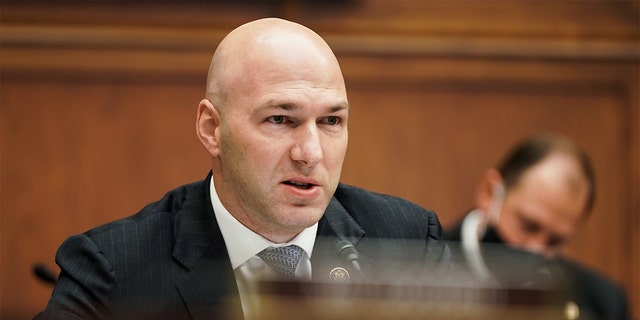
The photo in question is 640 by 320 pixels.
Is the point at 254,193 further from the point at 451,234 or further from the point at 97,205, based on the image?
the point at 97,205

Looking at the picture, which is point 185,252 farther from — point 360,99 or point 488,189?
point 360,99

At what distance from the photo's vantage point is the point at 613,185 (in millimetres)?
4113

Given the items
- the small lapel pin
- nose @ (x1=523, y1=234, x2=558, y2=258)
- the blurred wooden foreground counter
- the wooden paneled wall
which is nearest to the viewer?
the blurred wooden foreground counter

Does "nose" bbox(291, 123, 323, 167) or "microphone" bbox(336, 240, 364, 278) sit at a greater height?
"nose" bbox(291, 123, 323, 167)

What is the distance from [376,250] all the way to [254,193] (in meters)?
0.25

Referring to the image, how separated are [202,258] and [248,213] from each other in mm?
115

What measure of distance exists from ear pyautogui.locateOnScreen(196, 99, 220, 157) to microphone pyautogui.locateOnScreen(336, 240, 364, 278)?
30 centimetres

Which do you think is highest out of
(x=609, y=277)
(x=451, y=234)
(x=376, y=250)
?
(x=376, y=250)

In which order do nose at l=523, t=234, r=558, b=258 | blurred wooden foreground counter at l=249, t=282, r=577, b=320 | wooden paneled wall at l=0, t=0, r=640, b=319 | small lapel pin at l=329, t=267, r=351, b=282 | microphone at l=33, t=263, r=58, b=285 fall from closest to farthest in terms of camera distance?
blurred wooden foreground counter at l=249, t=282, r=577, b=320, small lapel pin at l=329, t=267, r=351, b=282, microphone at l=33, t=263, r=58, b=285, nose at l=523, t=234, r=558, b=258, wooden paneled wall at l=0, t=0, r=640, b=319

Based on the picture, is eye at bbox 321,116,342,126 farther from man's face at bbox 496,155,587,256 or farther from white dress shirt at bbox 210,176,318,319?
man's face at bbox 496,155,587,256

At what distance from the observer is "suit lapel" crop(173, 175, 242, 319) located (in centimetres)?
196

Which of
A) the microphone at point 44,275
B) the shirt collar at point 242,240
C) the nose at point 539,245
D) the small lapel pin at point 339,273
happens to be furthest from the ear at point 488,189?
the small lapel pin at point 339,273

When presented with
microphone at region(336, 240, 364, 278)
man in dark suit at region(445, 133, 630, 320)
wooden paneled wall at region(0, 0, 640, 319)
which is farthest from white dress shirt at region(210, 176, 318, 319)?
wooden paneled wall at region(0, 0, 640, 319)

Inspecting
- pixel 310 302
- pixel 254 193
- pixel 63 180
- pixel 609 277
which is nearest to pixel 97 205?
pixel 63 180
